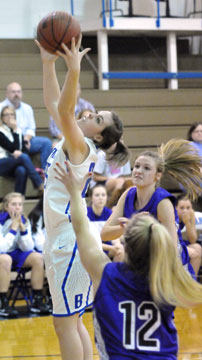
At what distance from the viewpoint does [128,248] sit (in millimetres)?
2346

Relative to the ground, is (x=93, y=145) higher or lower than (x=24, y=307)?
higher

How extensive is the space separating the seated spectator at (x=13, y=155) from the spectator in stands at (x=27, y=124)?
31 centimetres

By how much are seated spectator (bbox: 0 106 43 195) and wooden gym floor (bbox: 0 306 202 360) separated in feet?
6.75

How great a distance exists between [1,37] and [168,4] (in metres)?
2.90

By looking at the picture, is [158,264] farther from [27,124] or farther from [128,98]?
[128,98]

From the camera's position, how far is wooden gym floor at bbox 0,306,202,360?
4715 millimetres

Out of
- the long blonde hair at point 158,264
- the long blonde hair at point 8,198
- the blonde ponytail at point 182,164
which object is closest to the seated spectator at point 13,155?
the long blonde hair at point 8,198

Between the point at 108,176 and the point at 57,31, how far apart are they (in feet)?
16.0

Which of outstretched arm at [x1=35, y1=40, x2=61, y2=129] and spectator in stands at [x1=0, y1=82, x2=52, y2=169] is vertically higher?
outstretched arm at [x1=35, y1=40, x2=61, y2=129]

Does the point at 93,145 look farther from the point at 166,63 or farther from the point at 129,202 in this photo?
the point at 166,63

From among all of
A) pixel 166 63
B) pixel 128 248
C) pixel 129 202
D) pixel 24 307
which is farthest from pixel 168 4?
pixel 128 248

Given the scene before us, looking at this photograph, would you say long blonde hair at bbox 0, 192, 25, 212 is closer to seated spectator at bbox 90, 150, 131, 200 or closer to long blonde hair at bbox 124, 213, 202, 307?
seated spectator at bbox 90, 150, 131, 200

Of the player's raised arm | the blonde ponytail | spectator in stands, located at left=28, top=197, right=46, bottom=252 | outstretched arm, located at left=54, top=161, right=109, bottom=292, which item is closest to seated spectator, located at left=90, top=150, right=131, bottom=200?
spectator in stands, located at left=28, top=197, right=46, bottom=252

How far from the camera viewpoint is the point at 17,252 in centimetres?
665
